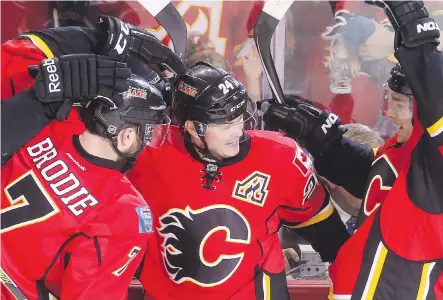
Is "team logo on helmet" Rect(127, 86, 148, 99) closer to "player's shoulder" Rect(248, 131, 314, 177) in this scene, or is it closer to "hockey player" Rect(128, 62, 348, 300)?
"hockey player" Rect(128, 62, 348, 300)

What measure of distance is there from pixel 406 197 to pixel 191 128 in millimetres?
603

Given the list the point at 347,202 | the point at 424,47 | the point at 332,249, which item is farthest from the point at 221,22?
the point at 424,47

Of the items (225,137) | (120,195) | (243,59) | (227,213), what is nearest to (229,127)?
(225,137)

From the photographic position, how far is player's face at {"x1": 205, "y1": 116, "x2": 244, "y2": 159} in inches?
60.5

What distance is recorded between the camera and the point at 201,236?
5.21 feet

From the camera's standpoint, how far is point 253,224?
1608 mm

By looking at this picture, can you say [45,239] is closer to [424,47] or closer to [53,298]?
[53,298]

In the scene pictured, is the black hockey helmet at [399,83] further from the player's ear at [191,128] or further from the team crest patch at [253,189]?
the player's ear at [191,128]

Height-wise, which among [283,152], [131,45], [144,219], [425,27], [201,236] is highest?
[425,27]

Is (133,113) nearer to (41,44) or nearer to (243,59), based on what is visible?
(41,44)

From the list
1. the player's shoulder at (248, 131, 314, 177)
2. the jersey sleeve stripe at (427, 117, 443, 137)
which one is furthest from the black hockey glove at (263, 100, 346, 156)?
the jersey sleeve stripe at (427, 117, 443, 137)

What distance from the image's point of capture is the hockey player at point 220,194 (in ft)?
5.09

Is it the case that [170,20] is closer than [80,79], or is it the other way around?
[80,79]

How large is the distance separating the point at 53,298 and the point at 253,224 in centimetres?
56
